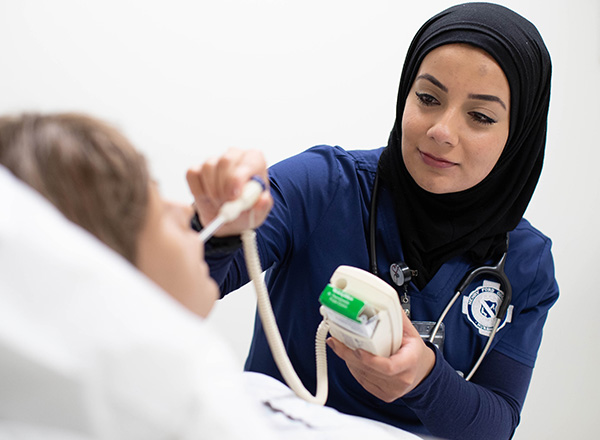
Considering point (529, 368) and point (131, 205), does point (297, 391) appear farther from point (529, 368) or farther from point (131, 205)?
point (529, 368)

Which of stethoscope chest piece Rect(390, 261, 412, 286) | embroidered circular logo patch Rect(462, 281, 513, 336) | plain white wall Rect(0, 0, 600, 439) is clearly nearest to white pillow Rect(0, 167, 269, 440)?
stethoscope chest piece Rect(390, 261, 412, 286)

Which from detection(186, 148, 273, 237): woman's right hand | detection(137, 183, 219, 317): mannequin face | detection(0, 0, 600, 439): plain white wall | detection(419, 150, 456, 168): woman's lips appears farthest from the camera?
detection(0, 0, 600, 439): plain white wall

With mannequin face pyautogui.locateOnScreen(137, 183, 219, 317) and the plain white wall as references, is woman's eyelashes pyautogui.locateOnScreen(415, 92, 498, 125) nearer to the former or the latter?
mannequin face pyautogui.locateOnScreen(137, 183, 219, 317)

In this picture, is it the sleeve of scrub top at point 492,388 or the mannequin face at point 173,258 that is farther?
the sleeve of scrub top at point 492,388

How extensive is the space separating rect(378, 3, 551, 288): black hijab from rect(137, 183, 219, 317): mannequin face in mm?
577

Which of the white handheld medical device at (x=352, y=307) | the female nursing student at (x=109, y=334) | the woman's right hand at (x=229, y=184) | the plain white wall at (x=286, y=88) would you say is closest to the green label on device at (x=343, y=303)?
the white handheld medical device at (x=352, y=307)

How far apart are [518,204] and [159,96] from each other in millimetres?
1033

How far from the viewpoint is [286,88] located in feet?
5.74

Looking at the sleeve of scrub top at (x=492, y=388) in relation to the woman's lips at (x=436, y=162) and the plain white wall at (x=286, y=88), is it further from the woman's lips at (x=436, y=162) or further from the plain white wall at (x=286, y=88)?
the plain white wall at (x=286, y=88)

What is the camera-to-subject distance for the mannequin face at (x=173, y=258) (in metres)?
0.59

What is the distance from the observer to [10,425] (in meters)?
0.46

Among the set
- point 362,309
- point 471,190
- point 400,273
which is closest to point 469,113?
point 471,190

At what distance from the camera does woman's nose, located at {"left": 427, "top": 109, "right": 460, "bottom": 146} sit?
978 millimetres

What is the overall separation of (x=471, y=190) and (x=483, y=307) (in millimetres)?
231
